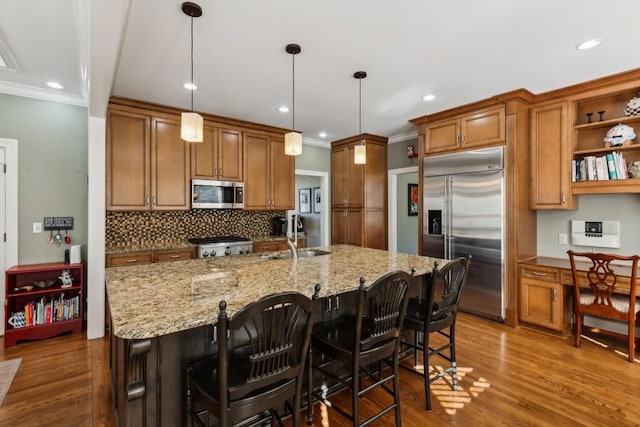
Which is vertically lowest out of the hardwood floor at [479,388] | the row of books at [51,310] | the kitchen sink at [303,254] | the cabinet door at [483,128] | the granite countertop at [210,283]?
the hardwood floor at [479,388]

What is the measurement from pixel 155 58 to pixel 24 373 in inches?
110

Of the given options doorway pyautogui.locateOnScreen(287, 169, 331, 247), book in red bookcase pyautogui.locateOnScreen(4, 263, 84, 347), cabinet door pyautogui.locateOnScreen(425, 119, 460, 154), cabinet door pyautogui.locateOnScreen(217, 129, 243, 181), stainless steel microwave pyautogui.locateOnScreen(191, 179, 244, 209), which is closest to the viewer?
book in red bookcase pyautogui.locateOnScreen(4, 263, 84, 347)

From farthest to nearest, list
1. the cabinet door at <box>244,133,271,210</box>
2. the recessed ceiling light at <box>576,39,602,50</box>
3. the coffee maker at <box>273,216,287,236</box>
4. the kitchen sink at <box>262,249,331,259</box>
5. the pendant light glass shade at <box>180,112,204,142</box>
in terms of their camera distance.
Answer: the coffee maker at <box>273,216,287,236</box> → the cabinet door at <box>244,133,271,210</box> → the kitchen sink at <box>262,249,331,259</box> → the recessed ceiling light at <box>576,39,602,50</box> → the pendant light glass shade at <box>180,112,204,142</box>

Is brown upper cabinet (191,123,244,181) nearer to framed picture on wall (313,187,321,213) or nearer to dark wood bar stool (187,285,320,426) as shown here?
framed picture on wall (313,187,321,213)

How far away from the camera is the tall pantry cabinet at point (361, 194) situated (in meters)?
5.39

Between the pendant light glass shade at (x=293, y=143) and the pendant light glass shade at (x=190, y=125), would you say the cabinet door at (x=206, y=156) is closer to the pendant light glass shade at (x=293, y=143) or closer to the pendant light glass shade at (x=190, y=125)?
the pendant light glass shade at (x=293, y=143)

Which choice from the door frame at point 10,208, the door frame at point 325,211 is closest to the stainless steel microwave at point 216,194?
the door frame at point 10,208

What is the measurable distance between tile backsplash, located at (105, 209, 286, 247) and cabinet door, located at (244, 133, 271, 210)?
14.1 inches

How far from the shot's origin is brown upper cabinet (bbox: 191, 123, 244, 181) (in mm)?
4309

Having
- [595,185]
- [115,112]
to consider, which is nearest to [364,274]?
[595,185]

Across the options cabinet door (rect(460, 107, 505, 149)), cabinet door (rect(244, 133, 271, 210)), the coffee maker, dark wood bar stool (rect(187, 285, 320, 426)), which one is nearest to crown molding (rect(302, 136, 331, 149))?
cabinet door (rect(244, 133, 271, 210))

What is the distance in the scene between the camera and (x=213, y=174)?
4426mm

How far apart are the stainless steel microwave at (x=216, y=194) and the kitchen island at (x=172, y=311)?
76.1 inches

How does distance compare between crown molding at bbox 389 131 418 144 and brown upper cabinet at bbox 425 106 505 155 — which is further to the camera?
crown molding at bbox 389 131 418 144
